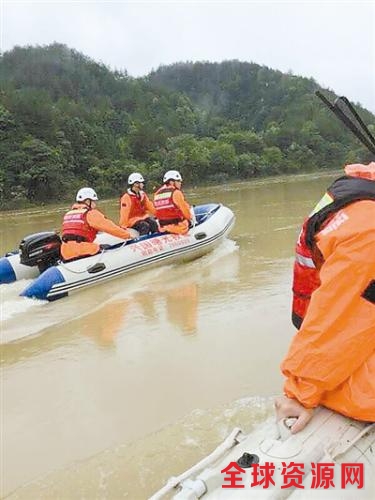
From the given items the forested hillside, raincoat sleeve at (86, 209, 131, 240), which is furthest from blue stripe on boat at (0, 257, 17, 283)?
the forested hillside

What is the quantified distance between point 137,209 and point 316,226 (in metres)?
5.76

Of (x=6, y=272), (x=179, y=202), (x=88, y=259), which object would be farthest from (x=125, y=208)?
(x=6, y=272)

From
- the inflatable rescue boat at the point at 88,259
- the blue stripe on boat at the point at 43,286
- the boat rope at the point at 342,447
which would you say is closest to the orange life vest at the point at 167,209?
the inflatable rescue boat at the point at 88,259

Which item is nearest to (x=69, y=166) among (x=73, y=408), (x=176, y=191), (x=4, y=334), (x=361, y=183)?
(x=176, y=191)

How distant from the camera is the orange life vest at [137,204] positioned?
23.1 feet

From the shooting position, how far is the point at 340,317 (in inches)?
50.6

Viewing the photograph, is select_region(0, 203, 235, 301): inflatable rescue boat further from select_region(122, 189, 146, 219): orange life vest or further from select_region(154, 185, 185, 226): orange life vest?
select_region(122, 189, 146, 219): orange life vest

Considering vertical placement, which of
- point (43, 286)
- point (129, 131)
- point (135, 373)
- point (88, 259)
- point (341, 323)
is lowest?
point (135, 373)

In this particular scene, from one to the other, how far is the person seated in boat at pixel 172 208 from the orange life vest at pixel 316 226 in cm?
482

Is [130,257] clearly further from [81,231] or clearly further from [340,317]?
[340,317]

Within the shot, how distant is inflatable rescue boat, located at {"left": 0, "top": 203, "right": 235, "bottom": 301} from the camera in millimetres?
5241

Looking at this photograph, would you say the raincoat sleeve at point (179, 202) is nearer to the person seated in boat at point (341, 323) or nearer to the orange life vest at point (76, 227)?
the orange life vest at point (76, 227)

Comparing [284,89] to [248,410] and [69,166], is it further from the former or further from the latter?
[248,410]

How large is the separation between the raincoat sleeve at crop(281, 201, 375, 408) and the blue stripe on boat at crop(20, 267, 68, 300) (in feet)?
13.4
